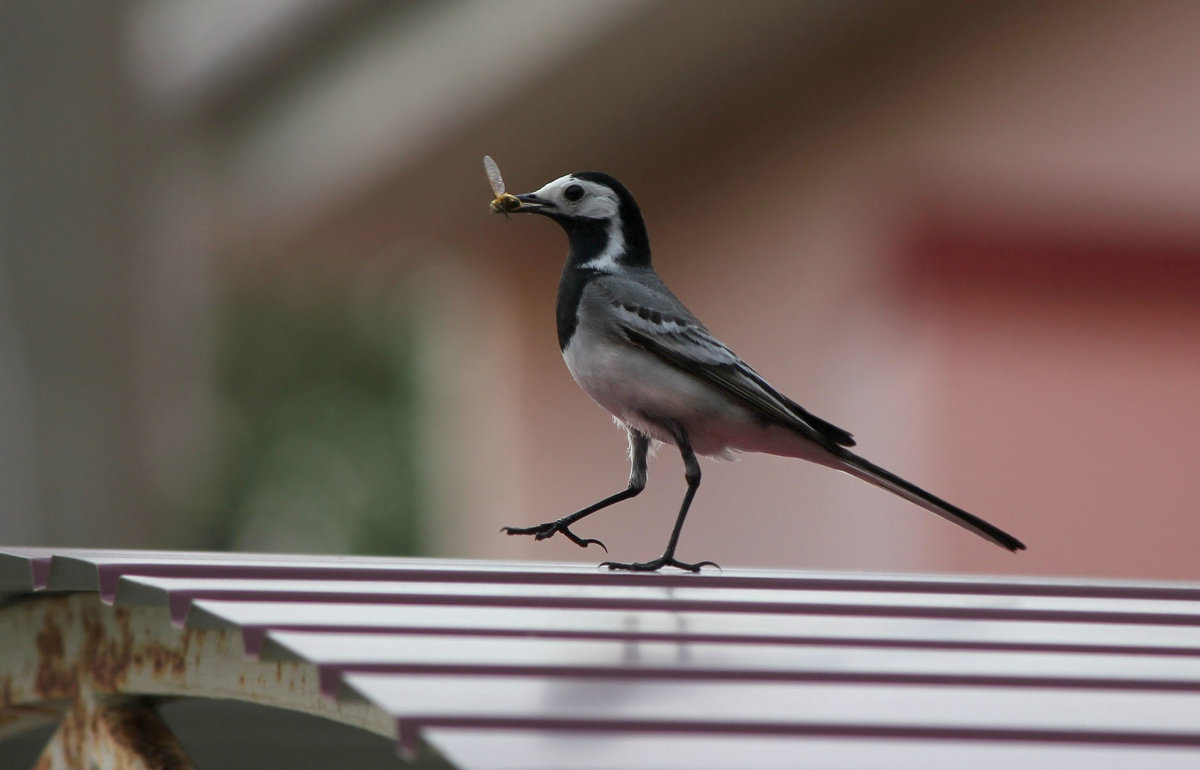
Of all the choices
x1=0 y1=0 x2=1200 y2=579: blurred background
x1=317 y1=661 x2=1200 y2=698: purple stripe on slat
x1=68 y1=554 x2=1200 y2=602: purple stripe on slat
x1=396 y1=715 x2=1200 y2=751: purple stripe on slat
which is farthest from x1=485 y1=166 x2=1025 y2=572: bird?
x1=0 y1=0 x2=1200 y2=579: blurred background

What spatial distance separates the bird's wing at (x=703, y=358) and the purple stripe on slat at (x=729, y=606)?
1470 mm

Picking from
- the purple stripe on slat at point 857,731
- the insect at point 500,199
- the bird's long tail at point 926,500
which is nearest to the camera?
the purple stripe on slat at point 857,731

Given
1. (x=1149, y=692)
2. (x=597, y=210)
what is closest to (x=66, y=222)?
(x=597, y=210)

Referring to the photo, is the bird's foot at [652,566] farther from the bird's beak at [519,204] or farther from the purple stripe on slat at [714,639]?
the purple stripe on slat at [714,639]

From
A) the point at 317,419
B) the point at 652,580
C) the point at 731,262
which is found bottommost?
the point at 652,580

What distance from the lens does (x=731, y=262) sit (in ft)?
39.0

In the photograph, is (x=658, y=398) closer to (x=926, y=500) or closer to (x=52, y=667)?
(x=926, y=500)

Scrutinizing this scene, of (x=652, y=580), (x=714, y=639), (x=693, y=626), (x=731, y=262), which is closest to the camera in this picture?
(x=714, y=639)

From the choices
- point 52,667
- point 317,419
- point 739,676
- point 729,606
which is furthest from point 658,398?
point 317,419

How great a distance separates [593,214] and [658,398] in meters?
0.66

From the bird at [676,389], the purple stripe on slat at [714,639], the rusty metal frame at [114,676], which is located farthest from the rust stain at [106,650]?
the bird at [676,389]

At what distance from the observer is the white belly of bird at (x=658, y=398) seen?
4.52 meters

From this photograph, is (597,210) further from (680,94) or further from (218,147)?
(680,94)

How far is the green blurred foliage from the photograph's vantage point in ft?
34.0
